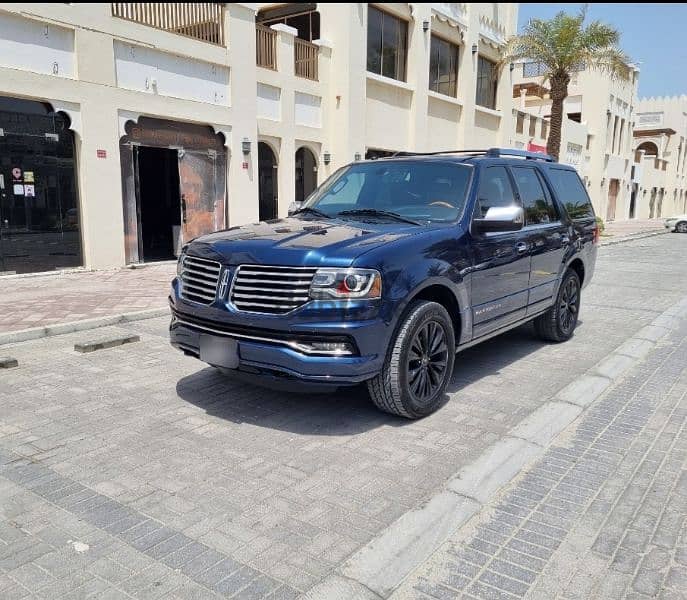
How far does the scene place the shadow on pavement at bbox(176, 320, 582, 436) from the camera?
4.46 metres

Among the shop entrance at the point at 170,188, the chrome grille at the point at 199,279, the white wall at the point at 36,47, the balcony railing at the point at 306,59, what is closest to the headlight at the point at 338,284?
the chrome grille at the point at 199,279

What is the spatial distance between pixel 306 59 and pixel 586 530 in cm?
1647

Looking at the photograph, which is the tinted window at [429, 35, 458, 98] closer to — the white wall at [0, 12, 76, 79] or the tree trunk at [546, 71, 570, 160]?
the tree trunk at [546, 71, 570, 160]

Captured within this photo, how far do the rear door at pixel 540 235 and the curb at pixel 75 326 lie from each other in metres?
5.05

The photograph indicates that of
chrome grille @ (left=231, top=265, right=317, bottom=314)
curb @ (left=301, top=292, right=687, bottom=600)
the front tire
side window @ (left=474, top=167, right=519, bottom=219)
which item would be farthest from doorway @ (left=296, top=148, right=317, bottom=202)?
chrome grille @ (left=231, top=265, right=317, bottom=314)

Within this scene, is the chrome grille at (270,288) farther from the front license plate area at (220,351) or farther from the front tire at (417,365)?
the front tire at (417,365)

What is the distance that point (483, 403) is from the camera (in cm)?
500

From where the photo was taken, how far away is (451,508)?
10.7 feet

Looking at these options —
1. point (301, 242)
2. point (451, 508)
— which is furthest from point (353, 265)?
point (451, 508)

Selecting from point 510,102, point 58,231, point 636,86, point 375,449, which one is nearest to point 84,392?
point 375,449

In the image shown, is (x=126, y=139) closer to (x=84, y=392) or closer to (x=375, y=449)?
(x=84, y=392)

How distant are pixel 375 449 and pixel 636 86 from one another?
174 ft

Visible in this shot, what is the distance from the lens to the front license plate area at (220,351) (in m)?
4.14

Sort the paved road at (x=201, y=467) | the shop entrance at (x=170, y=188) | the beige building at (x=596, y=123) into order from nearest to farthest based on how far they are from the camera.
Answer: the paved road at (x=201, y=467), the shop entrance at (x=170, y=188), the beige building at (x=596, y=123)
